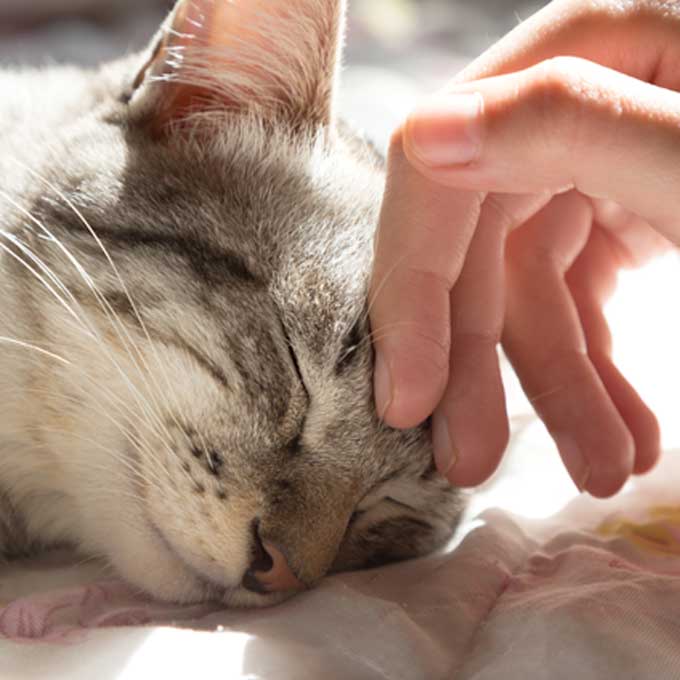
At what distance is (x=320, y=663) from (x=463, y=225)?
0.50 meters

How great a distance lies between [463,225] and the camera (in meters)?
1.04

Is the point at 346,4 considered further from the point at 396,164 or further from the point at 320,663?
the point at 320,663

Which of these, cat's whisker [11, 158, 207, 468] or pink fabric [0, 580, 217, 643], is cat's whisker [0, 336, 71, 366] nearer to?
cat's whisker [11, 158, 207, 468]

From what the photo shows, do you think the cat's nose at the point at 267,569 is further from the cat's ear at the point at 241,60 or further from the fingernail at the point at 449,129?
the cat's ear at the point at 241,60

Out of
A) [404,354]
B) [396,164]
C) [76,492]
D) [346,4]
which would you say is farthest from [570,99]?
[76,492]

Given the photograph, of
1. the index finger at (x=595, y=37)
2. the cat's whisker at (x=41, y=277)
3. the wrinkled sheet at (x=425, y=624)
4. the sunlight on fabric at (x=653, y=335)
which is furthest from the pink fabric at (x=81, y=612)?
the sunlight on fabric at (x=653, y=335)

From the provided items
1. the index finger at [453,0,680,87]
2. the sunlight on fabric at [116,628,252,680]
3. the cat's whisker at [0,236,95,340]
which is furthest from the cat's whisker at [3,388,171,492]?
the index finger at [453,0,680,87]

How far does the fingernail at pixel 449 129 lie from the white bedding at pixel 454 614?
450 mm

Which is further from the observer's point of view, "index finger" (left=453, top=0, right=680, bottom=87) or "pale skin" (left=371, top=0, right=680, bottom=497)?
"index finger" (left=453, top=0, right=680, bottom=87)

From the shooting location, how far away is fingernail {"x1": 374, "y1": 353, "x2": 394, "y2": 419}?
1046mm

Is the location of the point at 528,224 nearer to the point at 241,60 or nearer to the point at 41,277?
the point at 241,60

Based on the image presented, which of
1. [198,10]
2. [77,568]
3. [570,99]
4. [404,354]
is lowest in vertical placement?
[77,568]

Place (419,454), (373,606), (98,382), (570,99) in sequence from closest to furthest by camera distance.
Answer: (570,99) < (373,606) < (98,382) < (419,454)

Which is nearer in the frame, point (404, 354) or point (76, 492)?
point (404, 354)
